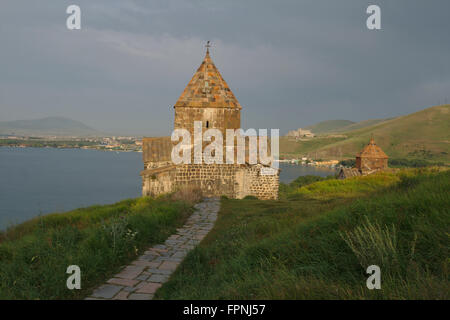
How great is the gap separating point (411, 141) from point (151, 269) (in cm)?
11328

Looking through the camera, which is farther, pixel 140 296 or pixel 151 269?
pixel 151 269

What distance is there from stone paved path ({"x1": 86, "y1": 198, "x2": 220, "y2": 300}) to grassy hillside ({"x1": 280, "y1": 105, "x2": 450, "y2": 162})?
88586mm

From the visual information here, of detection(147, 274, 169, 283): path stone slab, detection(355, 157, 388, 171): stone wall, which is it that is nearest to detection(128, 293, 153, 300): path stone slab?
detection(147, 274, 169, 283): path stone slab

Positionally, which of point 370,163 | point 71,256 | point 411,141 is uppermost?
point 411,141

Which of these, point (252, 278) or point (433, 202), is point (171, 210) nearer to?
point (252, 278)

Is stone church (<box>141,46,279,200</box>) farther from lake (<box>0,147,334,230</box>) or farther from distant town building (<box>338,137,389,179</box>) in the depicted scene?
lake (<box>0,147,334,230</box>)

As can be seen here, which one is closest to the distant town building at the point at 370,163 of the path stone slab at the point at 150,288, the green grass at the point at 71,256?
the green grass at the point at 71,256

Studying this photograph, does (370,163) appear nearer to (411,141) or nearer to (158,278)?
(158,278)

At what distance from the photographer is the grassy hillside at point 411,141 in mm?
82581

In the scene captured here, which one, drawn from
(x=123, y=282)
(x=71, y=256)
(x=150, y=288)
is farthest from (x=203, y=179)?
(x=150, y=288)

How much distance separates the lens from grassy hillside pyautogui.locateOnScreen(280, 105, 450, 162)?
8258 cm

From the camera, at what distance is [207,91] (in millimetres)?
13094

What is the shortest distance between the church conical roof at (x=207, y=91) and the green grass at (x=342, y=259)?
9.38 meters
